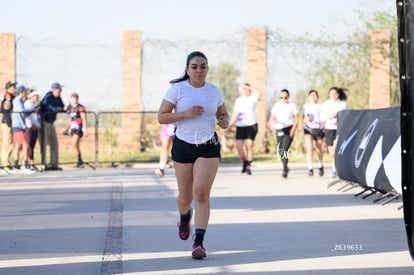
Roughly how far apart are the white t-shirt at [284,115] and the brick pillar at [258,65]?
10143mm

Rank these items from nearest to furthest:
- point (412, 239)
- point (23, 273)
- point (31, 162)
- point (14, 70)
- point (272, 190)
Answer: point (412, 239)
point (23, 273)
point (272, 190)
point (31, 162)
point (14, 70)

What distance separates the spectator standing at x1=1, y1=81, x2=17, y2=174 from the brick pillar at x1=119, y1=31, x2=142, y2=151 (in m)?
7.50

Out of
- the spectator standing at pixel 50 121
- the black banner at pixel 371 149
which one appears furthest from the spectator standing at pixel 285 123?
the spectator standing at pixel 50 121

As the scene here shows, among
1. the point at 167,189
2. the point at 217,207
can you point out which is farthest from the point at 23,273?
the point at 167,189

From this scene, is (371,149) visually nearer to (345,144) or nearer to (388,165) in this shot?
(388,165)

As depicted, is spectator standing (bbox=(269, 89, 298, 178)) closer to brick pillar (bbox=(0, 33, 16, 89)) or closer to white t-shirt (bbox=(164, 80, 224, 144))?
white t-shirt (bbox=(164, 80, 224, 144))

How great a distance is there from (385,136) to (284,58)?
57.3 ft

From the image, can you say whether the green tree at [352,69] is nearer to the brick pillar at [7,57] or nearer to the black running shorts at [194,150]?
the brick pillar at [7,57]

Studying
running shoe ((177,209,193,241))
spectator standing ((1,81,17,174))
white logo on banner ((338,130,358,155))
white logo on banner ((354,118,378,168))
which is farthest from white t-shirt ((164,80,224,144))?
spectator standing ((1,81,17,174))

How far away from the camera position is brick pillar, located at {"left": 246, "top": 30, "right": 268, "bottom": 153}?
3112 centimetres

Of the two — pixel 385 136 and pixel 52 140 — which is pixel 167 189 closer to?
pixel 385 136

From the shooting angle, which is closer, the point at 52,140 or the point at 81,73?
the point at 52,140

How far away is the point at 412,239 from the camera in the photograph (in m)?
8.01

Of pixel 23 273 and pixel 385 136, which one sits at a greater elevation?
pixel 385 136
